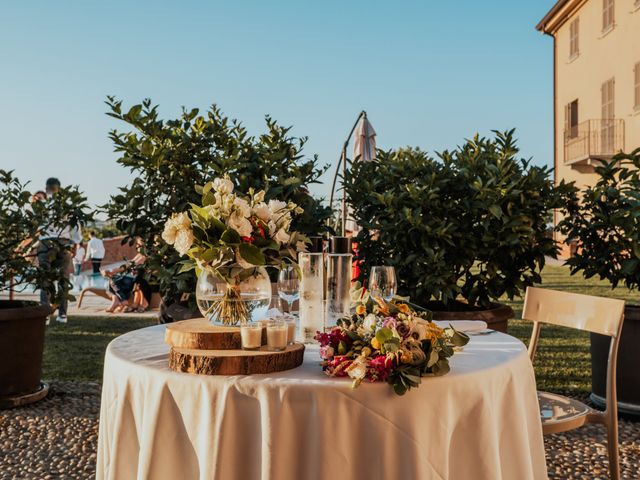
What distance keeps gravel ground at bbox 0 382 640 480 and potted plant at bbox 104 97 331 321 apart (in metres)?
0.98

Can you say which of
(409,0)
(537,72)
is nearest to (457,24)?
(409,0)

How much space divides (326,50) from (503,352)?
809 centimetres

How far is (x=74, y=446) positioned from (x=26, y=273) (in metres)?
1.72

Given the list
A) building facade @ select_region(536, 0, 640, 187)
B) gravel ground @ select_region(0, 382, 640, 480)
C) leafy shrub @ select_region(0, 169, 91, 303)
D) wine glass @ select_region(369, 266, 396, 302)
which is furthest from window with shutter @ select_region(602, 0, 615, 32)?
wine glass @ select_region(369, 266, 396, 302)

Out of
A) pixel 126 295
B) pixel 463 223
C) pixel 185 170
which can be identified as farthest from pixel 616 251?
pixel 126 295

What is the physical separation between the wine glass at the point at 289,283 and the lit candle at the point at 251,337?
1.32 feet

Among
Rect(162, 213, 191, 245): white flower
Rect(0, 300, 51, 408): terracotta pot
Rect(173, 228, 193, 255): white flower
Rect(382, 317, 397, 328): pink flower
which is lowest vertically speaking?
Rect(0, 300, 51, 408): terracotta pot

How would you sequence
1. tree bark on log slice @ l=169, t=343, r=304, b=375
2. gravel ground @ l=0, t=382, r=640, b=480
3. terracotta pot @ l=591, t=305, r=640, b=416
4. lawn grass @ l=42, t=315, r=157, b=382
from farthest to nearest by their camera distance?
lawn grass @ l=42, t=315, r=157, b=382, terracotta pot @ l=591, t=305, r=640, b=416, gravel ground @ l=0, t=382, r=640, b=480, tree bark on log slice @ l=169, t=343, r=304, b=375

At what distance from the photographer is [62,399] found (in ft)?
15.9

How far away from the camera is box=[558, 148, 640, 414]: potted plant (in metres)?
4.32

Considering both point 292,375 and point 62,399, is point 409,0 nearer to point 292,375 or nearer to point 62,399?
point 62,399

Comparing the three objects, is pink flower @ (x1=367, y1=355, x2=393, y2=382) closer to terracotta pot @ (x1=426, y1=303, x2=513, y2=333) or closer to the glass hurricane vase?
the glass hurricane vase

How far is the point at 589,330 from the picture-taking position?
295cm

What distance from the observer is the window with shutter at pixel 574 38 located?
22.1 m
